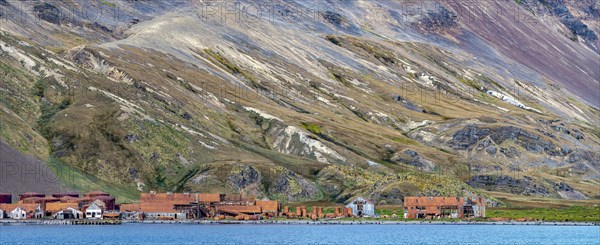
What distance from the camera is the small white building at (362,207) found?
7298 inches

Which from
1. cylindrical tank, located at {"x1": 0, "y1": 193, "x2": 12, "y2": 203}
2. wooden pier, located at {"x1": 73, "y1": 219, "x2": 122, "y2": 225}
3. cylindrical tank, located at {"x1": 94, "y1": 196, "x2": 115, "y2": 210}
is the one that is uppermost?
cylindrical tank, located at {"x1": 0, "y1": 193, "x2": 12, "y2": 203}

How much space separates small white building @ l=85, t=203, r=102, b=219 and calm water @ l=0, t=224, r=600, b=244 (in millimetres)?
10131

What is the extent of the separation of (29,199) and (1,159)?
21.4 m

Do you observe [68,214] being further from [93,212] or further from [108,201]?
[108,201]

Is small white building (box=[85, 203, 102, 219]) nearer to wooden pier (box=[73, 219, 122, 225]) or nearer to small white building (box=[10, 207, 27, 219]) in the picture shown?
wooden pier (box=[73, 219, 122, 225])

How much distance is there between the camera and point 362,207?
611 ft

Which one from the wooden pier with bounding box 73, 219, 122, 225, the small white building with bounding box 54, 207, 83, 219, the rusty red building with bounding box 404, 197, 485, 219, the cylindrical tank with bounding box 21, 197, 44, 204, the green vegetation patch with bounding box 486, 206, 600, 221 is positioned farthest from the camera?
the green vegetation patch with bounding box 486, 206, 600, 221

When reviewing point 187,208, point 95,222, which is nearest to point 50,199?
point 95,222

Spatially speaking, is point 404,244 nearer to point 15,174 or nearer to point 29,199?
point 29,199

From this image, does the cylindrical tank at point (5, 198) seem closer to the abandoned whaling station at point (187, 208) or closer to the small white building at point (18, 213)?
the abandoned whaling station at point (187, 208)

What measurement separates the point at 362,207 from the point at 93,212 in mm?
38849

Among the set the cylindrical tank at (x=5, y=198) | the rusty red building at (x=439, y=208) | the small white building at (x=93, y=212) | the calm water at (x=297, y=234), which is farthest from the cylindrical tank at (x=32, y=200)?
the rusty red building at (x=439, y=208)

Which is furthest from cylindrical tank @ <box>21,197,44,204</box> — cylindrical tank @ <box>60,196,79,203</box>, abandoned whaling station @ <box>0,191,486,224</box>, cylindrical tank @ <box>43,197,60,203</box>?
cylindrical tank @ <box>60,196,79,203</box>

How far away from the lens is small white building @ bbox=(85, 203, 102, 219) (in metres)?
174
